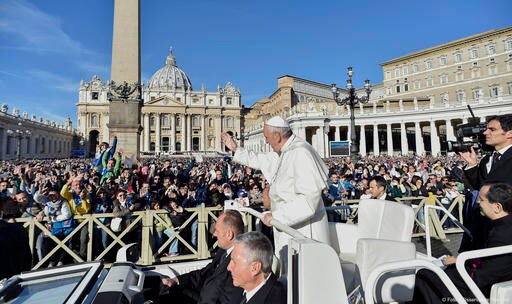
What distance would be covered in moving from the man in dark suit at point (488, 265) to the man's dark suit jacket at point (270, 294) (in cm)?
121

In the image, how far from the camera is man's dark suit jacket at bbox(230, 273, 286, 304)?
6.12ft

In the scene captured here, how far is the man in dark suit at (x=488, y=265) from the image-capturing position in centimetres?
206

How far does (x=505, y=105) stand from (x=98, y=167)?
50.2 m

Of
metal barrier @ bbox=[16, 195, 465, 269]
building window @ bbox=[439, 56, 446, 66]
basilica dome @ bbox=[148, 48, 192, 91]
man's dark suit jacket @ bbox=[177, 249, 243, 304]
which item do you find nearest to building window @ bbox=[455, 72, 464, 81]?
building window @ bbox=[439, 56, 446, 66]

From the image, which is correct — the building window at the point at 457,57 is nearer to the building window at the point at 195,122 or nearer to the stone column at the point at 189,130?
the building window at the point at 195,122

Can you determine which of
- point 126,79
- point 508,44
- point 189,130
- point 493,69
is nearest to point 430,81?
point 493,69

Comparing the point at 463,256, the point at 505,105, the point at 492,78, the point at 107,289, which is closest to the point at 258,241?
the point at 107,289

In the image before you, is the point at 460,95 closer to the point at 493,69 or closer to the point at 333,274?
the point at 493,69

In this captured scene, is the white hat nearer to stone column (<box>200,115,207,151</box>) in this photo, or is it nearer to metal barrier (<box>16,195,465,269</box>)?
metal barrier (<box>16,195,465,269</box>)

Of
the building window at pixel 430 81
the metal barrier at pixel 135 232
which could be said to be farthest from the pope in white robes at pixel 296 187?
the building window at pixel 430 81

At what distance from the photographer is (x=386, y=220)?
273 centimetres

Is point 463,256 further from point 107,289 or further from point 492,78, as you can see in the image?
point 492,78

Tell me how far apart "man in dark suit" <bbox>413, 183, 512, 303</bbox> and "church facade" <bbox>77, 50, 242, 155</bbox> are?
8314cm

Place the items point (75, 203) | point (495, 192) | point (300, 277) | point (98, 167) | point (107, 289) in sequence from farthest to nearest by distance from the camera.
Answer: point (98, 167) < point (75, 203) < point (495, 192) < point (107, 289) < point (300, 277)
